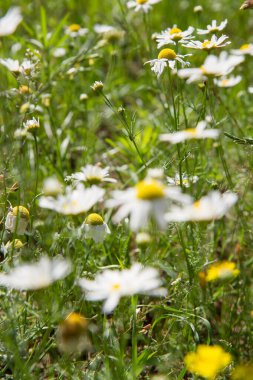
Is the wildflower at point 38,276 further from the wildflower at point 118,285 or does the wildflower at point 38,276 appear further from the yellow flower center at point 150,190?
the yellow flower center at point 150,190

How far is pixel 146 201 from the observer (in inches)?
41.4

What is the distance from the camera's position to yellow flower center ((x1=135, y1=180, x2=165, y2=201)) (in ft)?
3.47

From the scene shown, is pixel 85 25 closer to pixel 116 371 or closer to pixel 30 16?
pixel 30 16

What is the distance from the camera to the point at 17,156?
1622mm

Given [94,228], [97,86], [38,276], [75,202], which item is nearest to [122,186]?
[97,86]

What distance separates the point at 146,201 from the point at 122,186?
1.13 m

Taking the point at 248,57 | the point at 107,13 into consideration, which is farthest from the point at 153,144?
the point at 107,13

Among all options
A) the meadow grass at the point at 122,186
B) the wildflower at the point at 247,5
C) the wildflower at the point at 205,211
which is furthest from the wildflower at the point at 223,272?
the wildflower at the point at 247,5

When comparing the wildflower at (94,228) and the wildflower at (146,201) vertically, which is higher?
the wildflower at (146,201)

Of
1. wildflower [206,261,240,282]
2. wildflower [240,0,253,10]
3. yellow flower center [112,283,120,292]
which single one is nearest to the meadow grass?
wildflower [206,261,240,282]

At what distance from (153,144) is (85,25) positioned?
4.13ft

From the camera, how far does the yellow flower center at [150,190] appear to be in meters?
1.06

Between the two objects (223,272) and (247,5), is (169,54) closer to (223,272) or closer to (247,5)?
(247,5)

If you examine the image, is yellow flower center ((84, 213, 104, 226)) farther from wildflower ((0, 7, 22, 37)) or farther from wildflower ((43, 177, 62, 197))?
wildflower ((0, 7, 22, 37))
